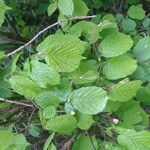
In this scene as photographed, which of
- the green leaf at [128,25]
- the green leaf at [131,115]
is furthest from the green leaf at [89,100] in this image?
the green leaf at [128,25]

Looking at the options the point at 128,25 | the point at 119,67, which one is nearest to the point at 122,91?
the point at 119,67

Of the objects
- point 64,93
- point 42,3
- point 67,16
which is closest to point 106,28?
point 67,16

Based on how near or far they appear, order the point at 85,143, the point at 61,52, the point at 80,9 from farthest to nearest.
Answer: the point at 80,9 < the point at 85,143 < the point at 61,52

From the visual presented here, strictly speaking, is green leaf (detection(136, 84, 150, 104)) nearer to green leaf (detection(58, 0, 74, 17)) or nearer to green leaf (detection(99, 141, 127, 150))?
green leaf (detection(99, 141, 127, 150))

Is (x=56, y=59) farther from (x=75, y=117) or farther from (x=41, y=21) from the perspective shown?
(x=41, y=21)

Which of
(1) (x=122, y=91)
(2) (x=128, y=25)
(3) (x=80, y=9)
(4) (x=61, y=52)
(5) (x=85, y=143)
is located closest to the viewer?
(4) (x=61, y=52)

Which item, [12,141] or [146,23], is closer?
[12,141]

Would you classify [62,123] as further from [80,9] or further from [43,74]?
[80,9]

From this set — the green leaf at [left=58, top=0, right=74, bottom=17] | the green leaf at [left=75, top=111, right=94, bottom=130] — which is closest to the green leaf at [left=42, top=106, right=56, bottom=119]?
the green leaf at [left=75, top=111, right=94, bottom=130]
